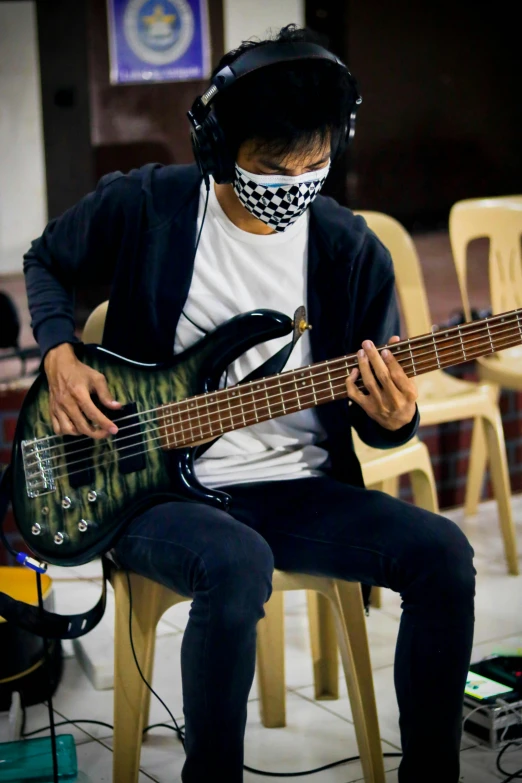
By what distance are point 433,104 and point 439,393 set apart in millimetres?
4318

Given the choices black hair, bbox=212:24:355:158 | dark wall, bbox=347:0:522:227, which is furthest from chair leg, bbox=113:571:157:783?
dark wall, bbox=347:0:522:227

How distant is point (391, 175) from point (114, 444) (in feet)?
17.1

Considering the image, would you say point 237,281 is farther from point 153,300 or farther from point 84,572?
point 84,572

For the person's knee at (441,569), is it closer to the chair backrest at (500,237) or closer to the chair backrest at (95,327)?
the chair backrest at (95,327)

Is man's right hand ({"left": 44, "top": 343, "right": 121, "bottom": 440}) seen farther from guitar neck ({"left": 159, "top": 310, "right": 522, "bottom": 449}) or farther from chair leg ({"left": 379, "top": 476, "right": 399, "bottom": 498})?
chair leg ({"left": 379, "top": 476, "right": 399, "bottom": 498})

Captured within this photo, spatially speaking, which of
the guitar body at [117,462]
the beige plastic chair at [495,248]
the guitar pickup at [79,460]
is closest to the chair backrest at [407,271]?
the beige plastic chair at [495,248]

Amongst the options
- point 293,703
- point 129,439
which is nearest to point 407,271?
point 293,703

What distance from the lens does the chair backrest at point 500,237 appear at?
3025 millimetres

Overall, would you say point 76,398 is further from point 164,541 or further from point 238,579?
point 238,579

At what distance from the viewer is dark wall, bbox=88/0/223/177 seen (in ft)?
12.0

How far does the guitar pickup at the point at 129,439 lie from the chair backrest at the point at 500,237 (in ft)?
5.44

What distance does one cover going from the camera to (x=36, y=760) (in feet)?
5.67

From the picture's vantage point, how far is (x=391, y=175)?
6.50m

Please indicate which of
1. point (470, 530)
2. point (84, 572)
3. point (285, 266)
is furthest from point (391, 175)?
point (285, 266)
